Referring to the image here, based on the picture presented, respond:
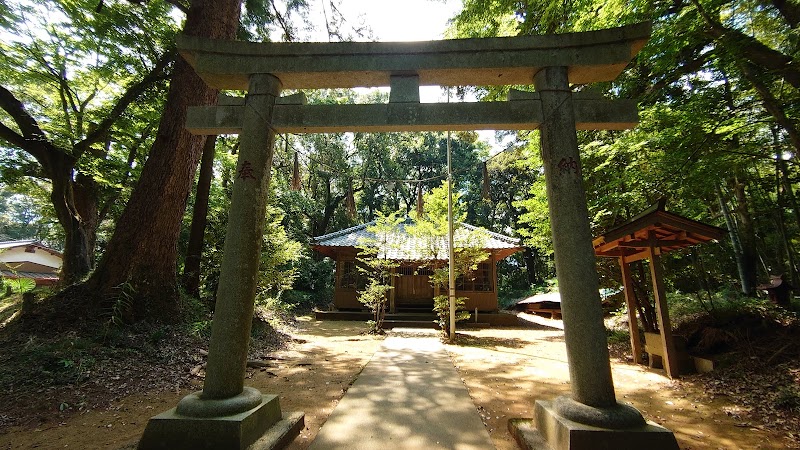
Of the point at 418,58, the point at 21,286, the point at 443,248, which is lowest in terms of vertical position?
Answer: the point at 21,286

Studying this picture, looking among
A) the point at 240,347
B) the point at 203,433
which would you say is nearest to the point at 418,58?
the point at 240,347

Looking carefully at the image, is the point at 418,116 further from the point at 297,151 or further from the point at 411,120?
the point at 297,151

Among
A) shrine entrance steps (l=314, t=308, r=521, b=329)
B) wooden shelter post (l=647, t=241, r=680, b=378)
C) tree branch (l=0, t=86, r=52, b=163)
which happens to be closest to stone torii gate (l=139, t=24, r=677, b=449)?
wooden shelter post (l=647, t=241, r=680, b=378)

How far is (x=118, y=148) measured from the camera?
38.8 feet

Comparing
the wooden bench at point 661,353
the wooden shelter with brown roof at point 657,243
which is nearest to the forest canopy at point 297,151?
the wooden shelter with brown roof at point 657,243

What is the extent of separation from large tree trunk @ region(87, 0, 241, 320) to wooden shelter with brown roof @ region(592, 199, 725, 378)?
23.3 ft

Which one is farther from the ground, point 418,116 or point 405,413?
point 418,116

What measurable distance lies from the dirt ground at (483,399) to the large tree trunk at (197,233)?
2.81 metres

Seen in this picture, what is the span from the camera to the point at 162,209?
6168mm

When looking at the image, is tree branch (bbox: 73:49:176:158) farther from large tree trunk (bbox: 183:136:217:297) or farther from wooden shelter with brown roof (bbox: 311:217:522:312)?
wooden shelter with brown roof (bbox: 311:217:522:312)

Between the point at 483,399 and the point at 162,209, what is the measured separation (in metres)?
6.11

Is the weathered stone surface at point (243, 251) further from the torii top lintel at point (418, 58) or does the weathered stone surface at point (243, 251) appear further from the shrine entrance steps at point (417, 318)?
the shrine entrance steps at point (417, 318)

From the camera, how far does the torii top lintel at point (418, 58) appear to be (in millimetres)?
3271

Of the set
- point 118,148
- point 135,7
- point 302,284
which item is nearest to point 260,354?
point 135,7
